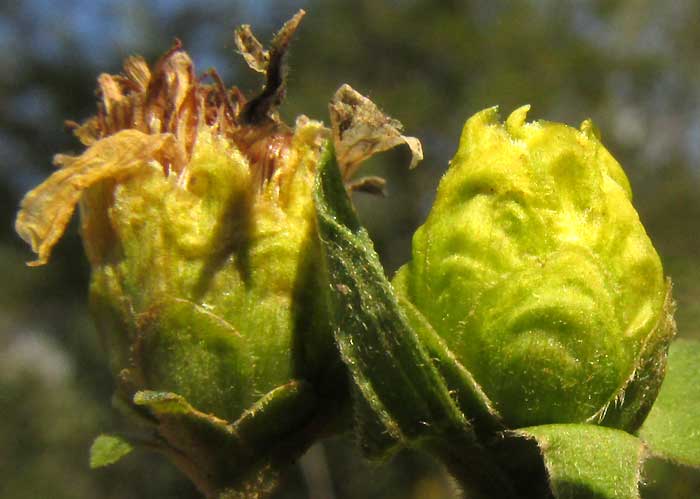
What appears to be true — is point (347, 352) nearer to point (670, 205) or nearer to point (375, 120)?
point (375, 120)

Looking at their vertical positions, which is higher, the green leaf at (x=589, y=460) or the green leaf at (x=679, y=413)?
the green leaf at (x=589, y=460)

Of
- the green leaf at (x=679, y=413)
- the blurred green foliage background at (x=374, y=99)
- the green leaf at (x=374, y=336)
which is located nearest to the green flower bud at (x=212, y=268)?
the green leaf at (x=374, y=336)

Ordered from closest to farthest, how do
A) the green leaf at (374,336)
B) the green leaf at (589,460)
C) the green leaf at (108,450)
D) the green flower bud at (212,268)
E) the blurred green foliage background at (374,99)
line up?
the green leaf at (589,460), the green leaf at (374,336), the green flower bud at (212,268), the green leaf at (108,450), the blurred green foliage background at (374,99)

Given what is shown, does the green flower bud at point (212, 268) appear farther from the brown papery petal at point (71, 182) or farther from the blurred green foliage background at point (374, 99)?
the blurred green foliage background at point (374, 99)

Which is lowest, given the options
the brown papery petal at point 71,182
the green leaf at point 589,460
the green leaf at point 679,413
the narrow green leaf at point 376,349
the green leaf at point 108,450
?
the green leaf at point 108,450

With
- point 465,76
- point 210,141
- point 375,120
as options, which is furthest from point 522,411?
point 465,76

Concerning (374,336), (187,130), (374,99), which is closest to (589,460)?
(374,336)

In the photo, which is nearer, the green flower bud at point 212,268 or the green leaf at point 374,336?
the green leaf at point 374,336
